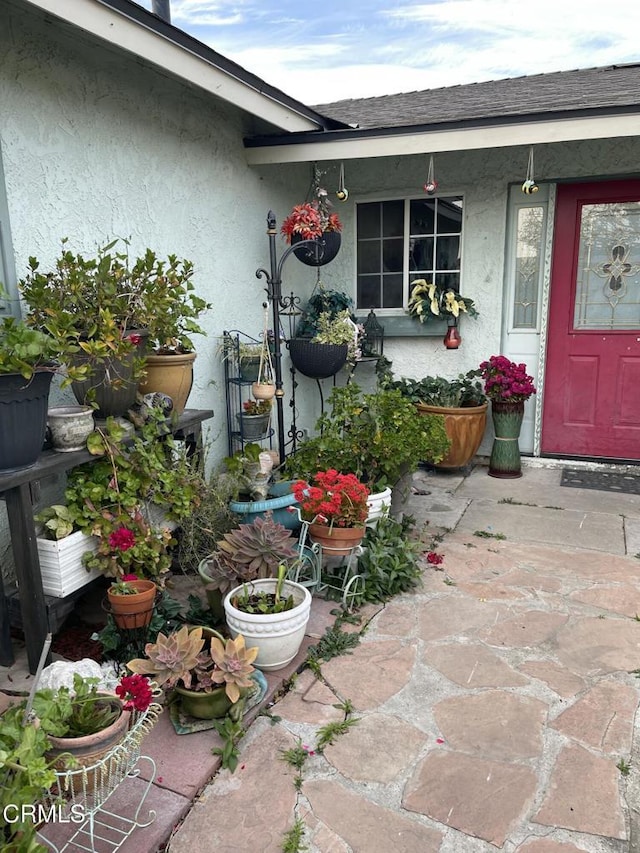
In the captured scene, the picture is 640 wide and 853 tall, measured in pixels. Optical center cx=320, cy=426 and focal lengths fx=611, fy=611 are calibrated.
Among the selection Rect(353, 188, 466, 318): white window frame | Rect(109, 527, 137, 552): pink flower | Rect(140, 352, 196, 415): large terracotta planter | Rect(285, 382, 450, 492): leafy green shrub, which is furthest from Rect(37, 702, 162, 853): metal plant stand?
Rect(353, 188, 466, 318): white window frame

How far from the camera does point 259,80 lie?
373cm

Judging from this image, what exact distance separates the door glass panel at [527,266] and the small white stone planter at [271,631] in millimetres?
3623

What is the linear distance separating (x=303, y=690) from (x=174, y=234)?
8.86 feet

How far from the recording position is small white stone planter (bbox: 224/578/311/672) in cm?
233

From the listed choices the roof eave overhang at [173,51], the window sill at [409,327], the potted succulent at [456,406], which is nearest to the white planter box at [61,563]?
the roof eave overhang at [173,51]

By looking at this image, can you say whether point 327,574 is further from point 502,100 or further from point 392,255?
point 502,100

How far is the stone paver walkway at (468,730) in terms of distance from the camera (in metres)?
1.74

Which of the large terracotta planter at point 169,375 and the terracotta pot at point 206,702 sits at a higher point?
the large terracotta planter at point 169,375

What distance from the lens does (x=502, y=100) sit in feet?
15.8

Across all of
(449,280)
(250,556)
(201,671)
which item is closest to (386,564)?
(250,556)

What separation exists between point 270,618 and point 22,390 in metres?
1.22

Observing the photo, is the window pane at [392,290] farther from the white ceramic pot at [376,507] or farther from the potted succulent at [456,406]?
the white ceramic pot at [376,507]

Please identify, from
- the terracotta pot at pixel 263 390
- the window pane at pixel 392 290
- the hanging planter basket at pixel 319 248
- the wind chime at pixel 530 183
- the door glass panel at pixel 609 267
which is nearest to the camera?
the terracotta pot at pixel 263 390

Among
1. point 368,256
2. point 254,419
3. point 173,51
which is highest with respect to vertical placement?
point 173,51
